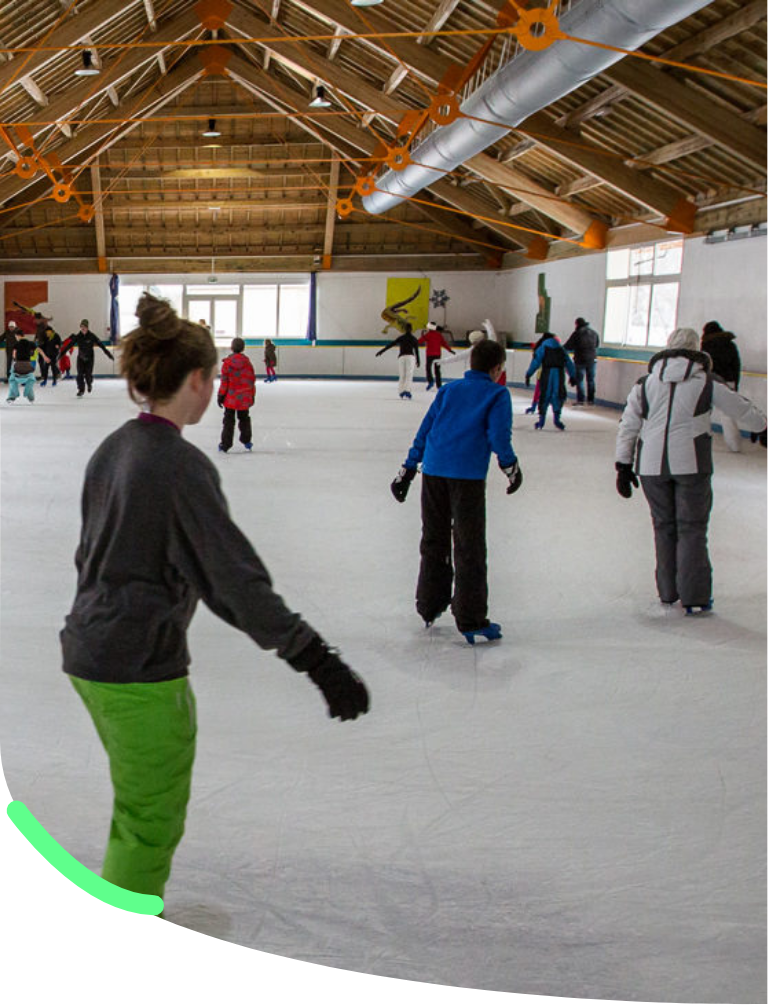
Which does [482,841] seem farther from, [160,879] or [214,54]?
[214,54]

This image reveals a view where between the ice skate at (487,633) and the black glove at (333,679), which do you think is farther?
the ice skate at (487,633)

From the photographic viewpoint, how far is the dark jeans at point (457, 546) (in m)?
4.51

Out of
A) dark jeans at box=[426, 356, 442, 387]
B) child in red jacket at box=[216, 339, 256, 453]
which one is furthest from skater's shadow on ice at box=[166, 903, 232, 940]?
dark jeans at box=[426, 356, 442, 387]

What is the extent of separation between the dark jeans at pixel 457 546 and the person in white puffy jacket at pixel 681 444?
1.07 m

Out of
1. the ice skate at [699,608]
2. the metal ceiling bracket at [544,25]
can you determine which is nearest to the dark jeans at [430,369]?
the metal ceiling bracket at [544,25]

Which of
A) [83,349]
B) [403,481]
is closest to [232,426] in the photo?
[403,481]

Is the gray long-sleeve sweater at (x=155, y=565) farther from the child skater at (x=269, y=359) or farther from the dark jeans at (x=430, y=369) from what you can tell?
the child skater at (x=269, y=359)

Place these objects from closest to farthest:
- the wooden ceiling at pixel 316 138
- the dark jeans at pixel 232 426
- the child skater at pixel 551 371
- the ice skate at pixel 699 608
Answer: the ice skate at pixel 699 608
the dark jeans at pixel 232 426
the wooden ceiling at pixel 316 138
the child skater at pixel 551 371

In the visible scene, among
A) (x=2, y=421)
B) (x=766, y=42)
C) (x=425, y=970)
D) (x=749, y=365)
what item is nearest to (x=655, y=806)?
(x=425, y=970)

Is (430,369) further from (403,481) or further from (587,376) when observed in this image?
(403,481)

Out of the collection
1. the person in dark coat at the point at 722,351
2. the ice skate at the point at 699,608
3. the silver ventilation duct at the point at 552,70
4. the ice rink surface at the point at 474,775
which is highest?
the silver ventilation duct at the point at 552,70

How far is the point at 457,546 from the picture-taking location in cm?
455

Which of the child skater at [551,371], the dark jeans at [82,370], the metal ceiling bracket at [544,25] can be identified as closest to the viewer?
the metal ceiling bracket at [544,25]

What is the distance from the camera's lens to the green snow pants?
1915 mm
